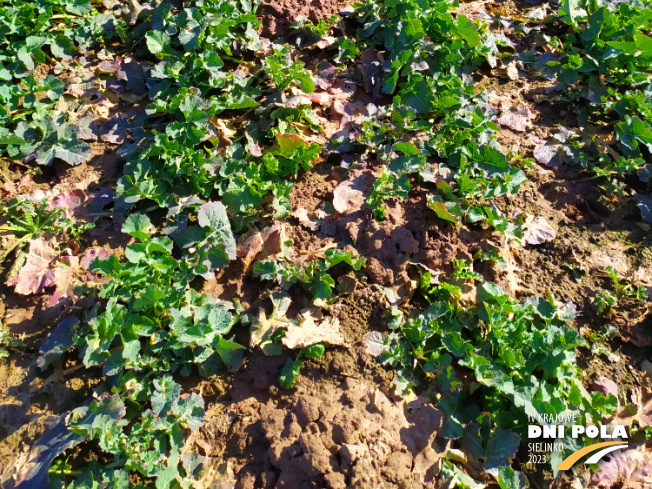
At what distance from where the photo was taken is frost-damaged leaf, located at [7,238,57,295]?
9.53 feet

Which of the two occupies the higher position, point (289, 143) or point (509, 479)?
point (289, 143)

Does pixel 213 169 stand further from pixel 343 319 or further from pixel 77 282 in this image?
pixel 343 319

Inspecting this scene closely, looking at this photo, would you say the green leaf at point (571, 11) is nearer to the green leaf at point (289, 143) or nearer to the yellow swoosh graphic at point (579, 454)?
the green leaf at point (289, 143)

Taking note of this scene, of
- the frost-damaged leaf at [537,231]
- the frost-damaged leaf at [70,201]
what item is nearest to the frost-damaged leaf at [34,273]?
the frost-damaged leaf at [70,201]

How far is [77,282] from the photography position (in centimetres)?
296

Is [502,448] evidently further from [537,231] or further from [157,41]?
[157,41]

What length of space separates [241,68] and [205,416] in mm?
2697

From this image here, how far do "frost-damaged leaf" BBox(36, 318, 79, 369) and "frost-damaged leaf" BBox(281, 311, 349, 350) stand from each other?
1.19 m

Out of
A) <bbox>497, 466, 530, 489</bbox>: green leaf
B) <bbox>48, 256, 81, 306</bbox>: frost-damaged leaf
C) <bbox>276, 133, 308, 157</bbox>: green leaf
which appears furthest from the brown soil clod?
<bbox>497, 466, 530, 489</bbox>: green leaf

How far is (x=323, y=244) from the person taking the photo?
3047 millimetres

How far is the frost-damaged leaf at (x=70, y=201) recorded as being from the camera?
3.27m

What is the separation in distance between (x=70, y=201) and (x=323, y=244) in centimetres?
178

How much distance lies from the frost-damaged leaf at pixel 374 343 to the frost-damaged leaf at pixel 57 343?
5.26 ft

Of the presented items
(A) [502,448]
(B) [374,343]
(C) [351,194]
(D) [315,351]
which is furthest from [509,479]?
(C) [351,194]
